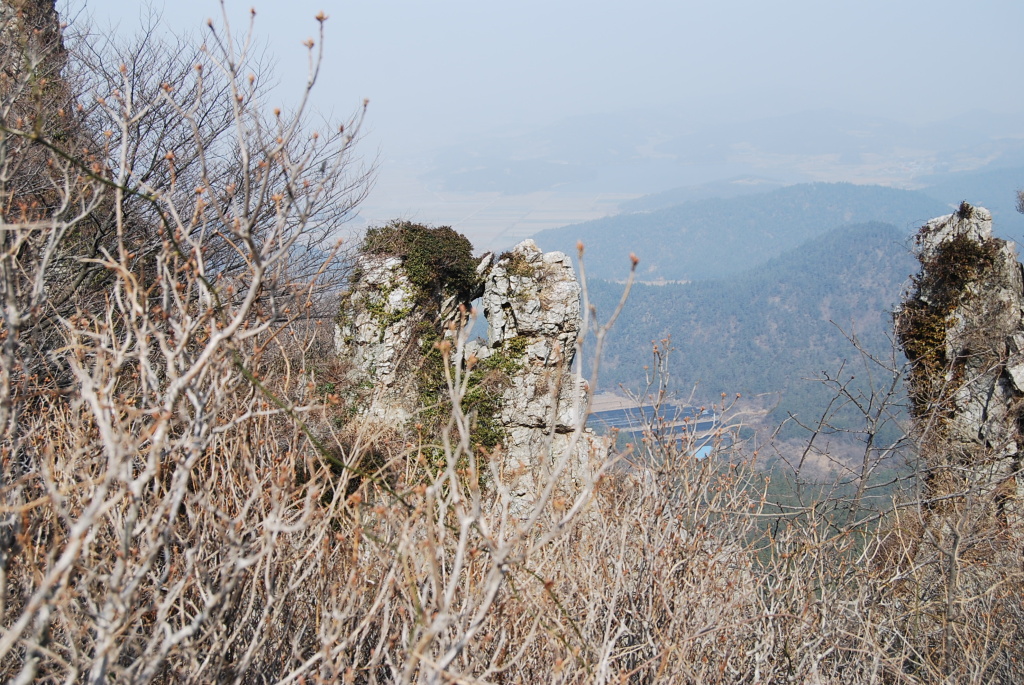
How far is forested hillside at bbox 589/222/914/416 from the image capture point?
108125 millimetres

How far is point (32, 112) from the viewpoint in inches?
356

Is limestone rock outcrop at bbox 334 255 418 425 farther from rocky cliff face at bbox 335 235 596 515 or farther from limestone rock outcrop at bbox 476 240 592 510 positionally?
limestone rock outcrop at bbox 476 240 592 510

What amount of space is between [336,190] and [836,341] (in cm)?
11998

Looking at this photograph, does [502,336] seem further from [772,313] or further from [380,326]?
[772,313]

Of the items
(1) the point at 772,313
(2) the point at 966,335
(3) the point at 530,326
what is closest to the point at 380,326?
(3) the point at 530,326

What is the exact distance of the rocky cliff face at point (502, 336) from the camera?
1212 centimetres

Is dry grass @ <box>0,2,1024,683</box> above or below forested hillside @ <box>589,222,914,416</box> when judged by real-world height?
above

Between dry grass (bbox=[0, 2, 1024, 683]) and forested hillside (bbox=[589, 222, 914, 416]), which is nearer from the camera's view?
dry grass (bbox=[0, 2, 1024, 683])

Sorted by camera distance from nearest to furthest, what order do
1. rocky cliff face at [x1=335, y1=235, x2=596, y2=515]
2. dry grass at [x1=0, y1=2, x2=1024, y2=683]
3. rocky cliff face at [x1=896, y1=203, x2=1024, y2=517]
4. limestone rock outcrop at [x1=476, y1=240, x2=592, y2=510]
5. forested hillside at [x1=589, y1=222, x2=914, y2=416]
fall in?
1. dry grass at [x1=0, y1=2, x2=1024, y2=683]
2. rocky cliff face at [x1=335, y1=235, x2=596, y2=515]
3. limestone rock outcrop at [x1=476, y1=240, x2=592, y2=510]
4. rocky cliff face at [x1=896, y1=203, x2=1024, y2=517]
5. forested hillside at [x1=589, y1=222, x2=914, y2=416]

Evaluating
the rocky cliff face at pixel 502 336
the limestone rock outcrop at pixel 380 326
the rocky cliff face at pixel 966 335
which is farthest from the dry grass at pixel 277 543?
the rocky cliff face at pixel 966 335

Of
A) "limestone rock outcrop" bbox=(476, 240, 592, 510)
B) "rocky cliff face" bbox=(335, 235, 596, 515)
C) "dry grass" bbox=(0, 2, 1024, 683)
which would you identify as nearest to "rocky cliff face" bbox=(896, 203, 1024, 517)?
"limestone rock outcrop" bbox=(476, 240, 592, 510)

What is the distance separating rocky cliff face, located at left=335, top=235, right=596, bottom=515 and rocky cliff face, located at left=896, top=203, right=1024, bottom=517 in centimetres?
668

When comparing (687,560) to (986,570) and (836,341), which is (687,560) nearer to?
(986,570)

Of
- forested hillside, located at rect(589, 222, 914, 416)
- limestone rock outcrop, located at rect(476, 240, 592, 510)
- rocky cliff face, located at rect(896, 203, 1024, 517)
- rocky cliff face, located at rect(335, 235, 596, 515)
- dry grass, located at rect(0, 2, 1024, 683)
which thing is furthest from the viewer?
forested hillside, located at rect(589, 222, 914, 416)
